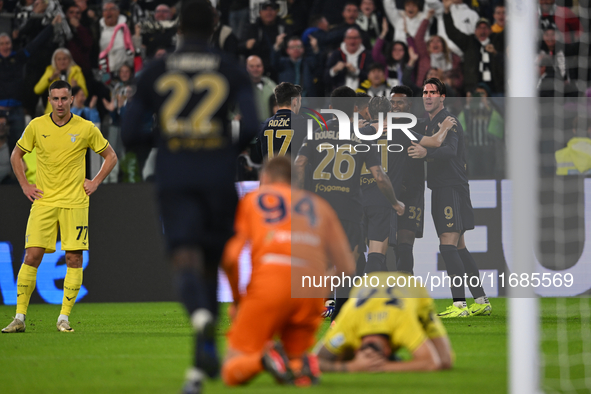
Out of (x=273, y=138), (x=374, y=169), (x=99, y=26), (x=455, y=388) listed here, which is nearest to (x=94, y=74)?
(x=99, y=26)

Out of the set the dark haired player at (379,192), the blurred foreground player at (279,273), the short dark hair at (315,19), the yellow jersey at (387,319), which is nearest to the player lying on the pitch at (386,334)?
the yellow jersey at (387,319)

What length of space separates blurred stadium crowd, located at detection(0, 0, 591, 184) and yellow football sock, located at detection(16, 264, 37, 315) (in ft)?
11.0

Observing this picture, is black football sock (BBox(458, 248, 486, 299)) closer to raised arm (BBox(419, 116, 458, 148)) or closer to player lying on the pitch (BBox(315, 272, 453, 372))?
raised arm (BBox(419, 116, 458, 148))

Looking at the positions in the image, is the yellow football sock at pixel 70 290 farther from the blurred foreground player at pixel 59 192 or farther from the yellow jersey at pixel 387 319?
the yellow jersey at pixel 387 319

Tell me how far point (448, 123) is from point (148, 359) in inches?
179

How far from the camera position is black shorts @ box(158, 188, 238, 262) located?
4543 mm

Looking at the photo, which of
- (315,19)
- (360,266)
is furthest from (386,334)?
(315,19)

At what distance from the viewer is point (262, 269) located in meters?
4.62

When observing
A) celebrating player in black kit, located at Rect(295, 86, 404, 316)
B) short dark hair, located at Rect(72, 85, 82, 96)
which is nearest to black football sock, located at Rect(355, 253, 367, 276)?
celebrating player in black kit, located at Rect(295, 86, 404, 316)

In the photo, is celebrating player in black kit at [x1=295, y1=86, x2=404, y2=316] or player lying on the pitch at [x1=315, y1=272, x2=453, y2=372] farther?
celebrating player in black kit at [x1=295, y1=86, x2=404, y2=316]

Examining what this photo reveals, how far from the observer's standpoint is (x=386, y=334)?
5.08m

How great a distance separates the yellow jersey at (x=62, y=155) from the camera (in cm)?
847

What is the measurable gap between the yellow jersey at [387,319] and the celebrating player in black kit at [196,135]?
884mm

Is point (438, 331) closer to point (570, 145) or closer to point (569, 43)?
point (570, 145)
